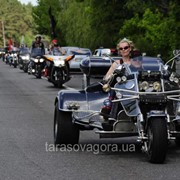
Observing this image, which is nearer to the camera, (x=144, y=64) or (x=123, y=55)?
(x=144, y=64)

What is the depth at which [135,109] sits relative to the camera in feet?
32.7

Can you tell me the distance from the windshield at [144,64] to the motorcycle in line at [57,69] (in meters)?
17.6

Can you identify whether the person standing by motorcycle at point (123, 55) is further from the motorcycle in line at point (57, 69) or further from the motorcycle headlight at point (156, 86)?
the motorcycle in line at point (57, 69)

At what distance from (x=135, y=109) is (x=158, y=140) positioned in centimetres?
71

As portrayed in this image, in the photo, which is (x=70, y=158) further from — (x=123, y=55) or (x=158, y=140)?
(x=123, y=55)

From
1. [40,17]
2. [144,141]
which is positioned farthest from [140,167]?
[40,17]

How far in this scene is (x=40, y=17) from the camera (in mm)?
110250

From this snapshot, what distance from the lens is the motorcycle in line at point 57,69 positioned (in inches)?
1115

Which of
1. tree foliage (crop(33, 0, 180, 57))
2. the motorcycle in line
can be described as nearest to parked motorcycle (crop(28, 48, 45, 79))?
the motorcycle in line

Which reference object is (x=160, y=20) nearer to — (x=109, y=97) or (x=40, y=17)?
(x=109, y=97)

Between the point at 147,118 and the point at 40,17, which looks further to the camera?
the point at 40,17

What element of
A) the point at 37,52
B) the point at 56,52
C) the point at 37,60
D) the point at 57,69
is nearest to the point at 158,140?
the point at 57,69

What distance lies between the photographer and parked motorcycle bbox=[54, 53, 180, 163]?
959cm

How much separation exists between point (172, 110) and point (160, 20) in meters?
39.4
